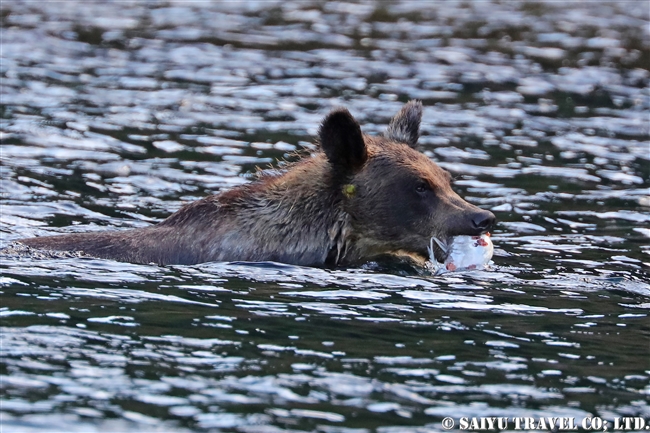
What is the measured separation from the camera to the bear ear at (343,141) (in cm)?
1095

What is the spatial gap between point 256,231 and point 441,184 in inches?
75.1

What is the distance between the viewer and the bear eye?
→ 1134cm

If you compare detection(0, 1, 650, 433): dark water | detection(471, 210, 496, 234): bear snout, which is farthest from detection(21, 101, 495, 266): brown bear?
detection(0, 1, 650, 433): dark water

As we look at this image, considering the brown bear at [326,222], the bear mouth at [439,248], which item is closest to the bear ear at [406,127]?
the brown bear at [326,222]

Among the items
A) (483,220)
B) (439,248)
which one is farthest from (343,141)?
(483,220)

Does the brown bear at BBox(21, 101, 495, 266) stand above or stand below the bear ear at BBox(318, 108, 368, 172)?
below

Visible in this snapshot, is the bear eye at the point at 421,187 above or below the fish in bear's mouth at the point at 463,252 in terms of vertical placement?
above

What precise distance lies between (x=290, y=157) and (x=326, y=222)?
2388 mm

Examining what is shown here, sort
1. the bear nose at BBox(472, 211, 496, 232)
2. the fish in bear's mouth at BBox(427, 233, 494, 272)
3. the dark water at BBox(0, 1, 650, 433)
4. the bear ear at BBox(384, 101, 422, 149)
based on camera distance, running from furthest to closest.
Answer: the bear ear at BBox(384, 101, 422, 149) → the fish in bear's mouth at BBox(427, 233, 494, 272) → the bear nose at BBox(472, 211, 496, 232) → the dark water at BBox(0, 1, 650, 433)

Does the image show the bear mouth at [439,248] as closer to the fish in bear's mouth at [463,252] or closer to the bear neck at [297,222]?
the fish in bear's mouth at [463,252]

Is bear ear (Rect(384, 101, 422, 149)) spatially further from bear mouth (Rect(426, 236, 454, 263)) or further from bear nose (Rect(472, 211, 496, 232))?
bear nose (Rect(472, 211, 496, 232))

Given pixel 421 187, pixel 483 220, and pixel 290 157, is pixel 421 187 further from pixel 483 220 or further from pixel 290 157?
→ pixel 290 157

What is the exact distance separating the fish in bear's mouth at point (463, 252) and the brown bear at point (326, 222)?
2.9 inches

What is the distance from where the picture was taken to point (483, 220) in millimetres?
10867
